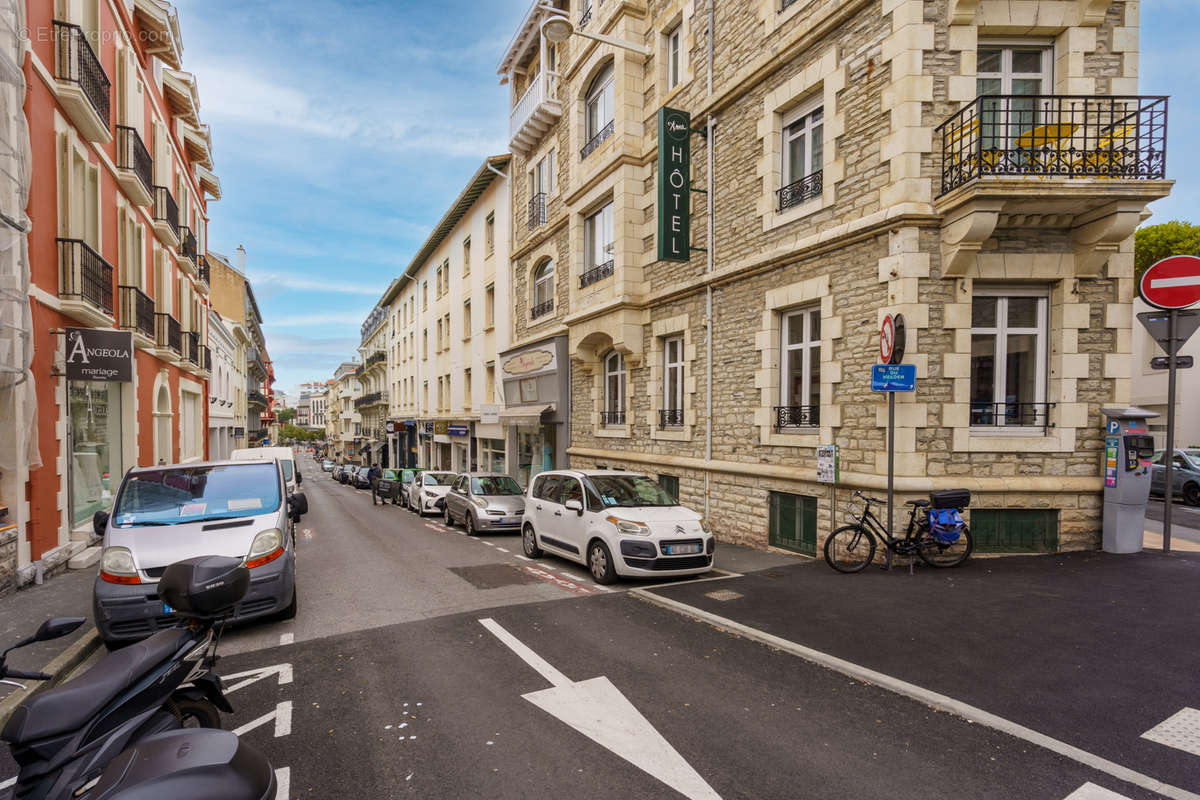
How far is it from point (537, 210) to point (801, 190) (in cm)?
1229

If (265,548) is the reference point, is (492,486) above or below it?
below

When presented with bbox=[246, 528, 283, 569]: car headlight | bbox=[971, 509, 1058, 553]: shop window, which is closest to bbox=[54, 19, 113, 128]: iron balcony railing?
bbox=[246, 528, 283, 569]: car headlight

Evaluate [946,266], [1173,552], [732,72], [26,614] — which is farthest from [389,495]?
[1173,552]

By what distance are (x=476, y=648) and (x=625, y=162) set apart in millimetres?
12139

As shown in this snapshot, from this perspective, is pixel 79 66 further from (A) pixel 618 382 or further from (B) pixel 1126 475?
(B) pixel 1126 475

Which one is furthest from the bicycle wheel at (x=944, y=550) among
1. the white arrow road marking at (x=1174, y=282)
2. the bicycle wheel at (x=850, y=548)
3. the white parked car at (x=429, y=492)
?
the white parked car at (x=429, y=492)

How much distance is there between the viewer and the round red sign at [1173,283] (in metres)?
8.13

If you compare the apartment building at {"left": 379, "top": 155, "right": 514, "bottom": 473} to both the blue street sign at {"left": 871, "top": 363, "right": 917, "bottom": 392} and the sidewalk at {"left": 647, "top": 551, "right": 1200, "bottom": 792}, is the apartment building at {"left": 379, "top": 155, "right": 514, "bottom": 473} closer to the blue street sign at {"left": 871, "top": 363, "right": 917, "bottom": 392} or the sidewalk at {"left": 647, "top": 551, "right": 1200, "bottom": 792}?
the blue street sign at {"left": 871, "top": 363, "right": 917, "bottom": 392}

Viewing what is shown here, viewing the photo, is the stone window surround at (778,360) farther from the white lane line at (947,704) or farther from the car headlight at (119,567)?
the car headlight at (119,567)

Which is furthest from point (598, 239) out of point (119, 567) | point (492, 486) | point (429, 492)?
point (119, 567)

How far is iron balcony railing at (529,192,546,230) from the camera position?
20331 mm

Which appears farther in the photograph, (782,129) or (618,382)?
(618,382)

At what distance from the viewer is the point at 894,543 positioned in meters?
8.16

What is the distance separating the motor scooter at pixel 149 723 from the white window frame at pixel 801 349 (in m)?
8.88
